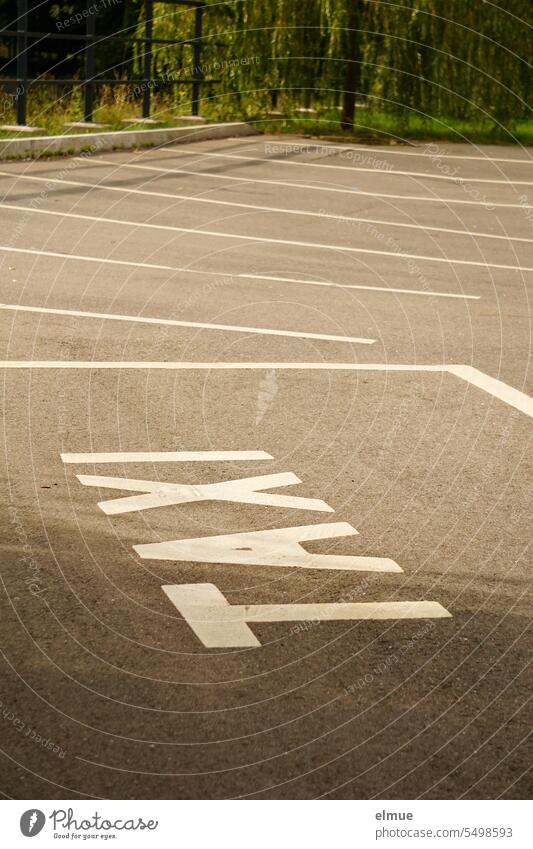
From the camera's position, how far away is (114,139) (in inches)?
730

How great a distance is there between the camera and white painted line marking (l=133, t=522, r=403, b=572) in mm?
4688

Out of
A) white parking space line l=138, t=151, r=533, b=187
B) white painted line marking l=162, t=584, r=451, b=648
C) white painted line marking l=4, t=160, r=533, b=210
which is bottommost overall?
white painted line marking l=162, t=584, r=451, b=648

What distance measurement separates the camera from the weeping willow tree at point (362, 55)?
2128 centimetres

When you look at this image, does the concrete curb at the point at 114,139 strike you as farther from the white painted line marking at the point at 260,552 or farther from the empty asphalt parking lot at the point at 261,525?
the white painted line marking at the point at 260,552

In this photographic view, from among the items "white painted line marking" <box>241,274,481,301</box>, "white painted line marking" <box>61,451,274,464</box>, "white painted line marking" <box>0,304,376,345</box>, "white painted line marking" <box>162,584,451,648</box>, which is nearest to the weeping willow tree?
"white painted line marking" <box>241,274,481,301</box>

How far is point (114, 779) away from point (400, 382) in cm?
440

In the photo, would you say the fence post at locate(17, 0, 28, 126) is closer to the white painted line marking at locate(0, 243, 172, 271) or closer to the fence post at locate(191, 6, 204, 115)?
the fence post at locate(191, 6, 204, 115)

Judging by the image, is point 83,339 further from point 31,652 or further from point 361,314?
point 31,652

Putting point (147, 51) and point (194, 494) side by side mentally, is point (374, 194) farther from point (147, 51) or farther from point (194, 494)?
point (194, 494)

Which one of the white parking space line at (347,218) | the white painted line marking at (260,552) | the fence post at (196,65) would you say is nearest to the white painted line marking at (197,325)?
the white painted line marking at (260,552)

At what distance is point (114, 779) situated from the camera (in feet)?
10.6
